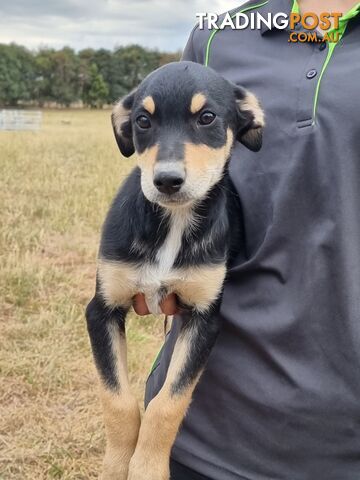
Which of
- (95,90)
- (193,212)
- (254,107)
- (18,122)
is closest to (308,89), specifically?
(254,107)

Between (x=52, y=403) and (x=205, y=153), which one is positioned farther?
(x=52, y=403)

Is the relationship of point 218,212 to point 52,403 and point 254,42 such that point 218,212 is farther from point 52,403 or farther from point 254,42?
point 52,403

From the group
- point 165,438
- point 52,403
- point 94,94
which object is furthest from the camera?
point 94,94

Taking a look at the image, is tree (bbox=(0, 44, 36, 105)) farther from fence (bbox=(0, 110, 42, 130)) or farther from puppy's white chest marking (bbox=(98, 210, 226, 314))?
puppy's white chest marking (bbox=(98, 210, 226, 314))

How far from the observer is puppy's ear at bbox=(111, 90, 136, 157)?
2.49 m

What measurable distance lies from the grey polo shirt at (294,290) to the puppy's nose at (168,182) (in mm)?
300

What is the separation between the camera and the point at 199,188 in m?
2.19

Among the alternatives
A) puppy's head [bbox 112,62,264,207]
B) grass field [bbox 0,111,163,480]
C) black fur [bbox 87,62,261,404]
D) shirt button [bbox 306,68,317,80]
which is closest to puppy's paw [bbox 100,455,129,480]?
black fur [bbox 87,62,261,404]

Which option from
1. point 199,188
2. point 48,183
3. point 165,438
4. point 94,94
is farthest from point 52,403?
point 94,94

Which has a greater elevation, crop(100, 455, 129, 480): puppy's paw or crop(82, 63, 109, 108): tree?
crop(100, 455, 129, 480): puppy's paw

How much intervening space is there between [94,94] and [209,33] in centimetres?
6441

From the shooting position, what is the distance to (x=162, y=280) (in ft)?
7.39

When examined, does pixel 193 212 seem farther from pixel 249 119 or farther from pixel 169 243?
pixel 249 119

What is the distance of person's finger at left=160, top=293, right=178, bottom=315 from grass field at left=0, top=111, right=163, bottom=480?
195cm
